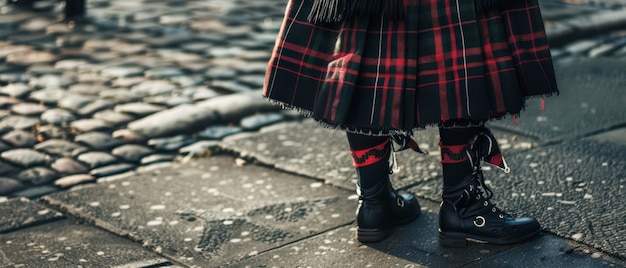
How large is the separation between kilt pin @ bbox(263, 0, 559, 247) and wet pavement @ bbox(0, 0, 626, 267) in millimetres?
469

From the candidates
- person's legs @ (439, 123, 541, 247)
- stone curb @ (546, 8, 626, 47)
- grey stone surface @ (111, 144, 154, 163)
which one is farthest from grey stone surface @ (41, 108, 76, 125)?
stone curb @ (546, 8, 626, 47)

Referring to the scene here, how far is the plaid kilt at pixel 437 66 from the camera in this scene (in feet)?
9.61

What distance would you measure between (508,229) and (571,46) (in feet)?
11.8

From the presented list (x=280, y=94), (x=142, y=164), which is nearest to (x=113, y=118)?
(x=142, y=164)

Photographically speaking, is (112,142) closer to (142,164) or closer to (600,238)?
(142,164)

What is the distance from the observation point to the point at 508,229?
321cm

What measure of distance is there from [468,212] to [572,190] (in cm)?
71

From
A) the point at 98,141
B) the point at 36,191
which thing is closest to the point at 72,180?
the point at 36,191

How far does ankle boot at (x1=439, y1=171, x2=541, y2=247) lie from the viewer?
3201 mm

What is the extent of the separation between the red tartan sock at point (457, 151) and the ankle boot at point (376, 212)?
0.27 metres

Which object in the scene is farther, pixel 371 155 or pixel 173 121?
pixel 173 121

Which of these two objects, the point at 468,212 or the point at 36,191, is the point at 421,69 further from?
the point at 36,191

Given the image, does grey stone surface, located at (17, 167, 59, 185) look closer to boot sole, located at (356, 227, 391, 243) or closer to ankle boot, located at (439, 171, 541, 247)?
boot sole, located at (356, 227, 391, 243)

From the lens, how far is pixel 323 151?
176 inches
